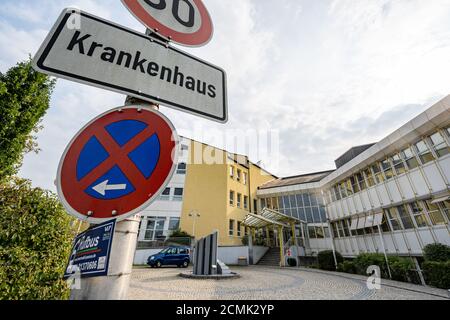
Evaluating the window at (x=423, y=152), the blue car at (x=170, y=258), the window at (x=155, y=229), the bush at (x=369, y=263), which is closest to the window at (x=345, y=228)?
the bush at (x=369, y=263)

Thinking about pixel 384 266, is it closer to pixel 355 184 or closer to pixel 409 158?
pixel 409 158

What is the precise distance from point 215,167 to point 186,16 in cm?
2312

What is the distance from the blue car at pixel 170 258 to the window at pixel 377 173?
15.7 meters

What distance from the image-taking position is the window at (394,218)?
13156mm

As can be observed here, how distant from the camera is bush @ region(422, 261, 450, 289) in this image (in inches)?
343

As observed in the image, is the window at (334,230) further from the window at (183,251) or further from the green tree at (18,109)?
the green tree at (18,109)

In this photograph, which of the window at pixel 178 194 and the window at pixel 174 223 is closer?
the window at pixel 174 223

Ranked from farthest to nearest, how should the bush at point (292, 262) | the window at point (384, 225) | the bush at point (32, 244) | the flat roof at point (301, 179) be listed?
the flat roof at point (301, 179), the bush at point (292, 262), the window at point (384, 225), the bush at point (32, 244)

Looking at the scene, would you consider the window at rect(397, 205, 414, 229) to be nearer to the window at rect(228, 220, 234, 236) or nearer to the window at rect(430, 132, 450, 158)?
the window at rect(430, 132, 450, 158)

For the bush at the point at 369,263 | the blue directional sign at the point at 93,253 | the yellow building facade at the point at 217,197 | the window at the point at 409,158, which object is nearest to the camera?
the blue directional sign at the point at 93,253

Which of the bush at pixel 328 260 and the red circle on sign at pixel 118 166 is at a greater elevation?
the red circle on sign at pixel 118 166

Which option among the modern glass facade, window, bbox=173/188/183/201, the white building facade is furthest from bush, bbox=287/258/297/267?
window, bbox=173/188/183/201

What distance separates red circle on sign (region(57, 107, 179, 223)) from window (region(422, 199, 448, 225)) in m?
15.3
